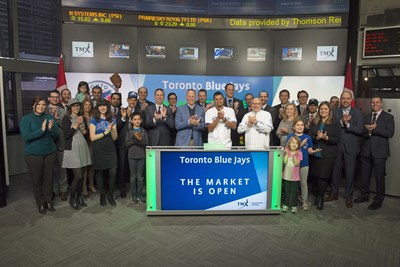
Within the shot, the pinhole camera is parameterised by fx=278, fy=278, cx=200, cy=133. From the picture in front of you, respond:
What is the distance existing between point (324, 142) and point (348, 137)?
0.53 meters

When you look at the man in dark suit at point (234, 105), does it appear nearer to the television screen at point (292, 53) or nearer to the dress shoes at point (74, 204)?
the television screen at point (292, 53)

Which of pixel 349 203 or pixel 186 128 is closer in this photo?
pixel 349 203

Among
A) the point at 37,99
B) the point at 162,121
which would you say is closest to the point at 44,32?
the point at 37,99

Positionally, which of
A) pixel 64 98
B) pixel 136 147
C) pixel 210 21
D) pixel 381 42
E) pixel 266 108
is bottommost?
pixel 136 147

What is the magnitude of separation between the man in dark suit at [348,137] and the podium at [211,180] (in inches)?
49.1

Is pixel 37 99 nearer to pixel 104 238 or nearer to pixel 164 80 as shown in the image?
pixel 104 238

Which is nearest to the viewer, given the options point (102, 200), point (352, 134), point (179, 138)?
point (102, 200)

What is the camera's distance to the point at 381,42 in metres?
5.28

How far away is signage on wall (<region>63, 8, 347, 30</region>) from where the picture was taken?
524 cm

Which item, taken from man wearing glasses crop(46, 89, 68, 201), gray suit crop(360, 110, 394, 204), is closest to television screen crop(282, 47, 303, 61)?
gray suit crop(360, 110, 394, 204)

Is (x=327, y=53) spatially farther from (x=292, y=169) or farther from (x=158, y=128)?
(x=158, y=128)

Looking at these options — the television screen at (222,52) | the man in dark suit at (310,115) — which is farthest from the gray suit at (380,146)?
the television screen at (222,52)

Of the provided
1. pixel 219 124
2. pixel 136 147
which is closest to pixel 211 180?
pixel 219 124

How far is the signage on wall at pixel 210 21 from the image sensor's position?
524 cm
